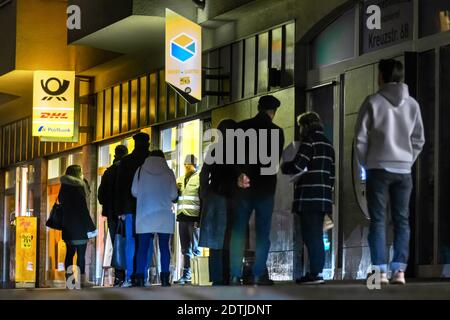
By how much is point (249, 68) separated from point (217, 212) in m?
6.57

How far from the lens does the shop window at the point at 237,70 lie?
20.6 meters

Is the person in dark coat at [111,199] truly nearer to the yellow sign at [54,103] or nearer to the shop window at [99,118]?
the yellow sign at [54,103]

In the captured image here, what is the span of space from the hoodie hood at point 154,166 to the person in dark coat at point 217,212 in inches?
33.9

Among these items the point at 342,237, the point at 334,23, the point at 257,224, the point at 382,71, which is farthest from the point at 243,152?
the point at 334,23

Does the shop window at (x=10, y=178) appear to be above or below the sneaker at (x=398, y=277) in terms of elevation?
above

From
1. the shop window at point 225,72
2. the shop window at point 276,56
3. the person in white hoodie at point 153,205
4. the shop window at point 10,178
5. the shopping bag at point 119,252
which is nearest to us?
the person in white hoodie at point 153,205

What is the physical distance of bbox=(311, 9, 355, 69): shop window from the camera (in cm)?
1756

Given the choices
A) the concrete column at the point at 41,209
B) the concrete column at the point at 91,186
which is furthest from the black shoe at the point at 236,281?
the concrete column at the point at 41,209

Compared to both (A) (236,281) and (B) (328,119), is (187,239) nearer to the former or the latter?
(B) (328,119)

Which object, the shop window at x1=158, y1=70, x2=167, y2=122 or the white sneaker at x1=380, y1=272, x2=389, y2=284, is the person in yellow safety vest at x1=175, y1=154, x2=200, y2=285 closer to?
the shop window at x1=158, y1=70, x2=167, y2=122

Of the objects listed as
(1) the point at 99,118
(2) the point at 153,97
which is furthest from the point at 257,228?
(1) the point at 99,118

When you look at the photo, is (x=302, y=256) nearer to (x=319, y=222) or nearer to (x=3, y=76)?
(x=319, y=222)

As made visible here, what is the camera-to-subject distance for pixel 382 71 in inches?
446
